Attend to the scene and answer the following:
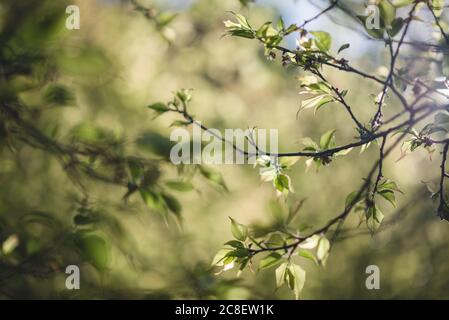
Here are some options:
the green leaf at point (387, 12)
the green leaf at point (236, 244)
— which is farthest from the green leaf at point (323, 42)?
the green leaf at point (236, 244)

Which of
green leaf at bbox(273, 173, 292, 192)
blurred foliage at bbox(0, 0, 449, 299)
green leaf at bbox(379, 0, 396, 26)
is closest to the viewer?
green leaf at bbox(379, 0, 396, 26)

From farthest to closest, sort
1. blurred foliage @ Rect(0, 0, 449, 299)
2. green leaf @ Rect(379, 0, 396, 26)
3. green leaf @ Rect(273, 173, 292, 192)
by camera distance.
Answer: blurred foliage @ Rect(0, 0, 449, 299) → green leaf @ Rect(273, 173, 292, 192) → green leaf @ Rect(379, 0, 396, 26)

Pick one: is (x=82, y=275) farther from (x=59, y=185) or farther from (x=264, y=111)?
(x=264, y=111)

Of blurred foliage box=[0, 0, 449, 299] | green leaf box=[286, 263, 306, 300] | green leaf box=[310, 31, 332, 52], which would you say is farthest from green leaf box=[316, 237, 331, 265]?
blurred foliage box=[0, 0, 449, 299]

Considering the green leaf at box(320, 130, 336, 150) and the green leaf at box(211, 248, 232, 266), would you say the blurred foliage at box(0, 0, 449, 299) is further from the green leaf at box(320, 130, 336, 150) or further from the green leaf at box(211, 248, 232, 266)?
the green leaf at box(320, 130, 336, 150)

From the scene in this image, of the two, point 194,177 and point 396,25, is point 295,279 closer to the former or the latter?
point 396,25

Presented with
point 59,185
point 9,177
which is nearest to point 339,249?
point 59,185

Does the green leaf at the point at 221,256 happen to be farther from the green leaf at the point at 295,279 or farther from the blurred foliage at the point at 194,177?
the blurred foliage at the point at 194,177

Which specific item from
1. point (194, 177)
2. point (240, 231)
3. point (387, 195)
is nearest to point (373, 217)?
point (387, 195)

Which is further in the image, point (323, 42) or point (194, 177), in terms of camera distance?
point (194, 177)

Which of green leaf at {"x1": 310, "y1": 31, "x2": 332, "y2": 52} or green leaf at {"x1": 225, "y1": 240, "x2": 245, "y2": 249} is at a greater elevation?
green leaf at {"x1": 310, "y1": 31, "x2": 332, "y2": 52}

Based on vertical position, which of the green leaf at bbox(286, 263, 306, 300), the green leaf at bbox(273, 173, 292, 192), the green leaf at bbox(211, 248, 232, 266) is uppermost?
the green leaf at bbox(273, 173, 292, 192)

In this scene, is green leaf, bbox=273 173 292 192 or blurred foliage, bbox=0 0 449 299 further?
blurred foliage, bbox=0 0 449 299

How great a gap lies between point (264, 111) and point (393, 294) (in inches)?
35.4
